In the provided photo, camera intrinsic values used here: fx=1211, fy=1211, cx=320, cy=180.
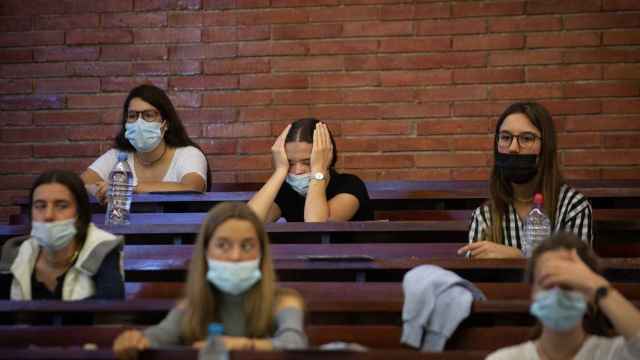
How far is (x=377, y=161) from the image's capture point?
540 cm

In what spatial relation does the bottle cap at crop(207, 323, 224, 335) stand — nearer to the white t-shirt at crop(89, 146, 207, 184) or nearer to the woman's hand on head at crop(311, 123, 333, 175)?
the woman's hand on head at crop(311, 123, 333, 175)

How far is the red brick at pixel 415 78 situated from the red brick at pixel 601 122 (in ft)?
1.89

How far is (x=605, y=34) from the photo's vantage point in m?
5.31

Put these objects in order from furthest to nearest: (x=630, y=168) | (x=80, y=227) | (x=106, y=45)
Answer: (x=106, y=45)
(x=630, y=168)
(x=80, y=227)

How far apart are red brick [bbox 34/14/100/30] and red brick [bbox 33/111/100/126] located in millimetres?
398

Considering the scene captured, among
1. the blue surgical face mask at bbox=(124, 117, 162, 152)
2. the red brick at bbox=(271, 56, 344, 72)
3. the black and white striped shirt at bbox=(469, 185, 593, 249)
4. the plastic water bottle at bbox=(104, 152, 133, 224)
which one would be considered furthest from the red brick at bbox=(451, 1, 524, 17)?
the black and white striped shirt at bbox=(469, 185, 593, 249)

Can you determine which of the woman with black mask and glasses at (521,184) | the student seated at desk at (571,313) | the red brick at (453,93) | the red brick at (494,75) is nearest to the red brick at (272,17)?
the red brick at (453,93)

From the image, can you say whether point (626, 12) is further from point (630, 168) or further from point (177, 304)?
point (177, 304)

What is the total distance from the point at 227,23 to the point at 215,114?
1.38 ft

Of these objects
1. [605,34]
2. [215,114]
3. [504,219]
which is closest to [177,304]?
[504,219]

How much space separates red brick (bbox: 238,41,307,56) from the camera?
5.49 meters

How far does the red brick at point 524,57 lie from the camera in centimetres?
531

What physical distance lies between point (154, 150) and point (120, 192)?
0.29 meters

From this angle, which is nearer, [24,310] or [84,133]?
[24,310]
